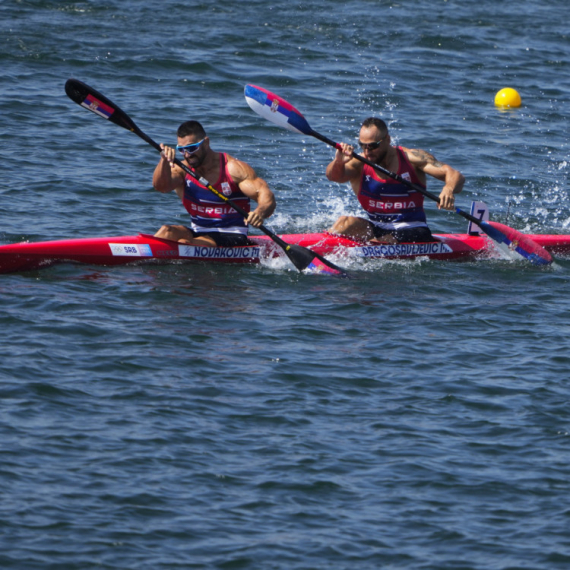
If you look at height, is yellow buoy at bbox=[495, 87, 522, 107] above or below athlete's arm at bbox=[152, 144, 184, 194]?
above

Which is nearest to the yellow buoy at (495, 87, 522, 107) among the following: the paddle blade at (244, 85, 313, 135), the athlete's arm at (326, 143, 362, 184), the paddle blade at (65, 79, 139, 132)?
the paddle blade at (244, 85, 313, 135)

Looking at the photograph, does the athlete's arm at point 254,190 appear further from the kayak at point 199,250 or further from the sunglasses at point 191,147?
the kayak at point 199,250

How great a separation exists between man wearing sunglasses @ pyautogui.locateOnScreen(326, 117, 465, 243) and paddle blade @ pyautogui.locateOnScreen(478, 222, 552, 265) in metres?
0.63

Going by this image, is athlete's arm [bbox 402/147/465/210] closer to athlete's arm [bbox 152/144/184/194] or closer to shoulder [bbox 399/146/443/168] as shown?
shoulder [bbox 399/146/443/168]

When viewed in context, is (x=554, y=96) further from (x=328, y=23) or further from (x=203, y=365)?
(x=203, y=365)

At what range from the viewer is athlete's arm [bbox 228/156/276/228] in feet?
30.3

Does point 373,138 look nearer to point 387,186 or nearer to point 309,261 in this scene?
point 387,186

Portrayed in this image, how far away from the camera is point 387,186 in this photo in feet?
32.9

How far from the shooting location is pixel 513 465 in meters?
6.25

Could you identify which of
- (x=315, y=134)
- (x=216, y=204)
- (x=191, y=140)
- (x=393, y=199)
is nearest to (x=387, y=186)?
(x=393, y=199)

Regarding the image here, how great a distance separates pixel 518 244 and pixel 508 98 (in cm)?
831

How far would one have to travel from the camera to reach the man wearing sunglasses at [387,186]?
9664 mm

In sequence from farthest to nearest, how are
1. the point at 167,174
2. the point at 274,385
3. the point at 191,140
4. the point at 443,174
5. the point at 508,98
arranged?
the point at 508,98
the point at 443,174
the point at 167,174
the point at 191,140
the point at 274,385

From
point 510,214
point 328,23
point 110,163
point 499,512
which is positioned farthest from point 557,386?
point 328,23
